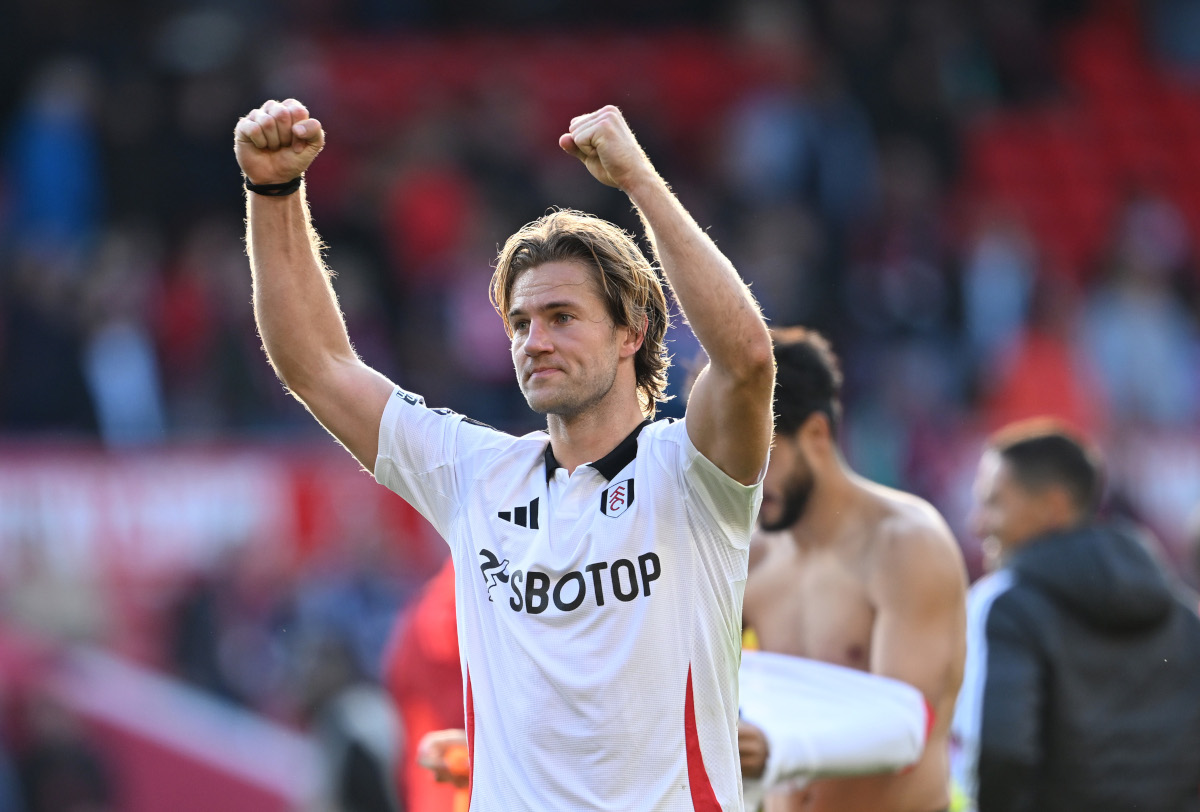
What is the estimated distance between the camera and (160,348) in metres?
12.0

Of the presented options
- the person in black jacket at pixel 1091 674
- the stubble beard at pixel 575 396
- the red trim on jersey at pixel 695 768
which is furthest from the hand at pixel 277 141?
the person in black jacket at pixel 1091 674

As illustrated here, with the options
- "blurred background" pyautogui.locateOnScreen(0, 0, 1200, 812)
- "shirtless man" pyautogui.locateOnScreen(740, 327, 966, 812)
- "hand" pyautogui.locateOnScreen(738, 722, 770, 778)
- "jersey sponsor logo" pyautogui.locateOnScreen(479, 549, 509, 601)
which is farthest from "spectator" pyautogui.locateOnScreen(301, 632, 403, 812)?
"jersey sponsor logo" pyautogui.locateOnScreen(479, 549, 509, 601)

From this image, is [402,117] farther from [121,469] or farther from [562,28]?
[121,469]

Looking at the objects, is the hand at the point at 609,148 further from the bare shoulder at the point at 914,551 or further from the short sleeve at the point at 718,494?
the bare shoulder at the point at 914,551

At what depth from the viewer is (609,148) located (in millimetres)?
3453

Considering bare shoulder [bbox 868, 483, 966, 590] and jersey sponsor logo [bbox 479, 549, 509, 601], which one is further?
bare shoulder [bbox 868, 483, 966, 590]

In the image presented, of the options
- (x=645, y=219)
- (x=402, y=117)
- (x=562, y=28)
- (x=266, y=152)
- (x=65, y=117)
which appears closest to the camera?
(x=645, y=219)

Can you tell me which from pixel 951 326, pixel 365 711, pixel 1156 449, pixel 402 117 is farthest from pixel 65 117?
pixel 1156 449

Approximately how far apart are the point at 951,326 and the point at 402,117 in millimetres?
5294

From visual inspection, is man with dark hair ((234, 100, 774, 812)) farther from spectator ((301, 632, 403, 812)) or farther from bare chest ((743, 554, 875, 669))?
spectator ((301, 632, 403, 812))

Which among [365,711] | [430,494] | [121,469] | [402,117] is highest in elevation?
[402,117]

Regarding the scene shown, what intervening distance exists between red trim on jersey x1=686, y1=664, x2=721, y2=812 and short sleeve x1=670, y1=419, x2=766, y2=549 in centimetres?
37

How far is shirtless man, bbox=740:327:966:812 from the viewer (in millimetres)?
4914

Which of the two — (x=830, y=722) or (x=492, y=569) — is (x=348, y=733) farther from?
(x=492, y=569)
